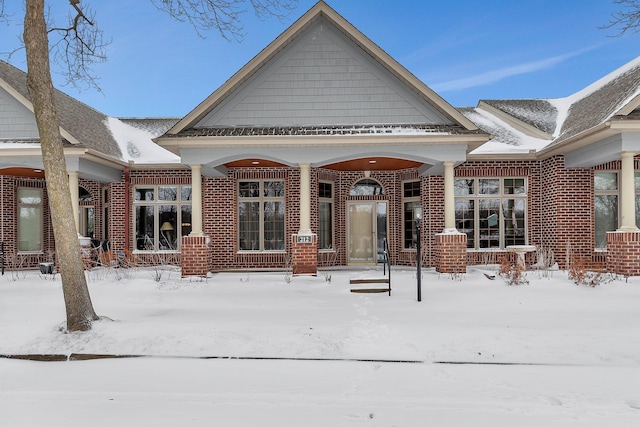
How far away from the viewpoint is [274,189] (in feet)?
44.3

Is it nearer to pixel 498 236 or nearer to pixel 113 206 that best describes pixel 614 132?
pixel 498 236

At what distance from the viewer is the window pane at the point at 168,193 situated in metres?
14.0

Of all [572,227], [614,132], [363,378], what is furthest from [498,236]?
[363,378]

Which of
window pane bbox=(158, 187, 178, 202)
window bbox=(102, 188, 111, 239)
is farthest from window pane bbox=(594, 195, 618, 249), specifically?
window bbox=(102, 188, 111, 239)

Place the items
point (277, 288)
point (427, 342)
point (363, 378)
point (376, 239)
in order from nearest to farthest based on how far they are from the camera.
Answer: point (363, 378)
point (427, 342)
point (277, 288)
point (376, 239)

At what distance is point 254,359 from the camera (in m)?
5.03

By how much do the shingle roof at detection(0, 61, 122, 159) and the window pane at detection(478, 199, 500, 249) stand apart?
1206cm

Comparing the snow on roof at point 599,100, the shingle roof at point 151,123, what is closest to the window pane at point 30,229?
the shingle roof at point 151,123

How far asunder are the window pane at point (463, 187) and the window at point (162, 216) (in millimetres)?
9009

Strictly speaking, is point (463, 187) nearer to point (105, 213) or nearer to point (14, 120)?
point (105, 213)

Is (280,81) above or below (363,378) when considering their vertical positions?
above

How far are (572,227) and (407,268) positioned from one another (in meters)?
4.90

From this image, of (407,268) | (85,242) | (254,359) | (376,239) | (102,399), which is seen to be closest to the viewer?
(102,399)

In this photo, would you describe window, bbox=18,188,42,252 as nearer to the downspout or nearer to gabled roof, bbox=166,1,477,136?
the downspout
